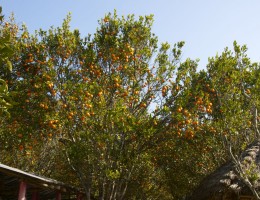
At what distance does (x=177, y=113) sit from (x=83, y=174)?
4.72 m

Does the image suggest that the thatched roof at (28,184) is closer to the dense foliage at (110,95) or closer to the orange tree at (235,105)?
the dense foliage at (110,95)

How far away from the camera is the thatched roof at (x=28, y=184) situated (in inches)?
433

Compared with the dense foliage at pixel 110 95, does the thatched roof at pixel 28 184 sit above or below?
below

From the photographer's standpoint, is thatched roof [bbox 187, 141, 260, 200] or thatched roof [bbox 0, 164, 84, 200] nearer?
thatched roof [bbox 0, 164, 84, 200]

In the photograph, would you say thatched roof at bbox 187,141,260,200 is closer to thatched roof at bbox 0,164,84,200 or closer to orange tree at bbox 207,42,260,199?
orange tree at bbox 207,42,260,199

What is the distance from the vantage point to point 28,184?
1280cm

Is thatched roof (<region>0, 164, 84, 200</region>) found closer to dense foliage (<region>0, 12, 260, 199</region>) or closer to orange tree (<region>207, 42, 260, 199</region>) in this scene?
dense foliage (<region>0, 12, 260, 199</region>)

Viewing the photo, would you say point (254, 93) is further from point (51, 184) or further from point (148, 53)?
point (51, 184)

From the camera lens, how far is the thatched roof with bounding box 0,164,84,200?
36.1ft

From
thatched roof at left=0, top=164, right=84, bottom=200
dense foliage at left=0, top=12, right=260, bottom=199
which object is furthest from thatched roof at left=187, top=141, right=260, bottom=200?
thatched roof at left=0, top=164, right=84, bottom=200

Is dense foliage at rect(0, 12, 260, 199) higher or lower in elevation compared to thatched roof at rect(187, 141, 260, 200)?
higher

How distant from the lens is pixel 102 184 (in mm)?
12727

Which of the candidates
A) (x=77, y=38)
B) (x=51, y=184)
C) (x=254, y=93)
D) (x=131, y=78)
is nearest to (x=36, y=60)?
(x=77, y=38)

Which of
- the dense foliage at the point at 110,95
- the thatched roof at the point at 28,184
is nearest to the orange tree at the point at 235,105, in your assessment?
the dense foliage at the point at 110,95
